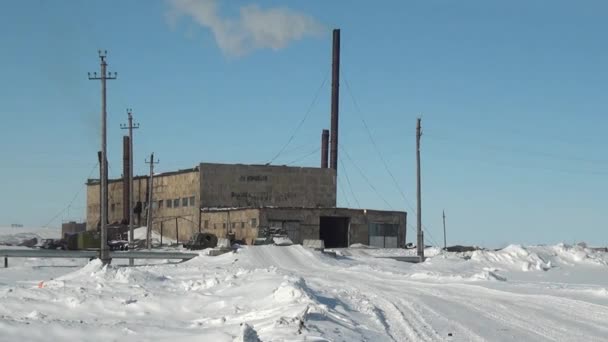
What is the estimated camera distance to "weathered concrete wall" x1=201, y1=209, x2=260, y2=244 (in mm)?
62656

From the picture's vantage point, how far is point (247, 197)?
232 ft

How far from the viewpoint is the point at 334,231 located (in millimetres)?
67625

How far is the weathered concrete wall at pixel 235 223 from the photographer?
62.7m

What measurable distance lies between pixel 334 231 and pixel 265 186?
7.42 metres

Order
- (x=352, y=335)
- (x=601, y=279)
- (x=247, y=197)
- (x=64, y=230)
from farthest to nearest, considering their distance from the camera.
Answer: (x=64, y=230), (x=247, y=197), (x=601, y=279), (x=352, y=335)

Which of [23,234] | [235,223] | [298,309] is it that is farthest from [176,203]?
[298,309]

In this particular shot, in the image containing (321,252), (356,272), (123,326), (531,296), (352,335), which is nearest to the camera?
(123,326)

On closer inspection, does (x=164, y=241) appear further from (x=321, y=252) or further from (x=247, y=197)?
(x=321, y=252)

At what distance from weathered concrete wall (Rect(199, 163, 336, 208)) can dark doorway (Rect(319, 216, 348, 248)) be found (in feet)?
15.3

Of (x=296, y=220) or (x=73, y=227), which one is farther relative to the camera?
(x=73, y=227)

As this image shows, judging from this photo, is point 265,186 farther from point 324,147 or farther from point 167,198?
point 324,147

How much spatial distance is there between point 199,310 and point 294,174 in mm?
54159

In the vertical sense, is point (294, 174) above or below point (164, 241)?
above

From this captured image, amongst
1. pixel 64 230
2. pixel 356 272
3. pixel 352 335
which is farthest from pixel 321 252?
pixel 64 230
